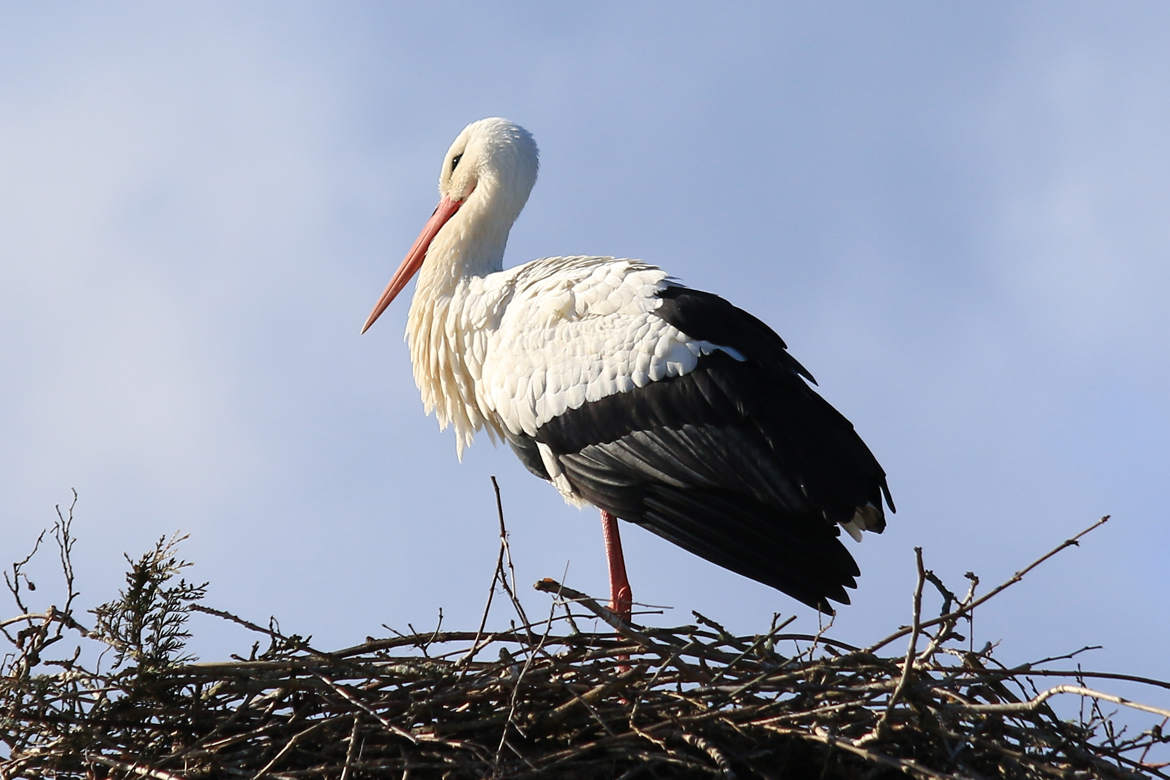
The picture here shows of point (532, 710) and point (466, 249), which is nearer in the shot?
point (532, 710)

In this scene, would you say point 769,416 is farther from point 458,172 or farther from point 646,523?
point 458,172

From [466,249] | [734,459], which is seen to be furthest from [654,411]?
[466,249]

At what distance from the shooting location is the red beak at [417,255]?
21.2 feet

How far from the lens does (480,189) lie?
624cm

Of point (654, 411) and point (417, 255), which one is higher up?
point (417, 255)

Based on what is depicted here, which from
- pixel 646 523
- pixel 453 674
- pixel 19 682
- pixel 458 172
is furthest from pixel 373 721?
pixel 458 172

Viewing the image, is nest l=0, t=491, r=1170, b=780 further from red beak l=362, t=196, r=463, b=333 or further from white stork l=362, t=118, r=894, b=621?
red beak l=362, t=196, r=463, b=333

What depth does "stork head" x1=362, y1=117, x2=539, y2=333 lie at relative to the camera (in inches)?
243

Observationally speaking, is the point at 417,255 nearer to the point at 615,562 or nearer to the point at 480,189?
the point at 480,189

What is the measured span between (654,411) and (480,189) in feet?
5.27

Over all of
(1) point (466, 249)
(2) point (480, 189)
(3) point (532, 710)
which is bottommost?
(3) point (532, 710)

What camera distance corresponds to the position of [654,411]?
5.12m

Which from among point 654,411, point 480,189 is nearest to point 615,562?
point 654,411

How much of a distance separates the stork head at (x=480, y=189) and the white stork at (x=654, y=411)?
0.29 m
